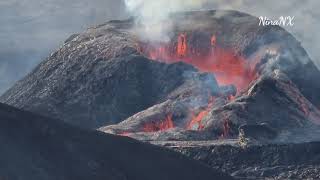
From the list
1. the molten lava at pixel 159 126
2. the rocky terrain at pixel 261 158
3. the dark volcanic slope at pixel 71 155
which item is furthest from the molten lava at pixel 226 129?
the dark volcanic slope at pixel 71 155

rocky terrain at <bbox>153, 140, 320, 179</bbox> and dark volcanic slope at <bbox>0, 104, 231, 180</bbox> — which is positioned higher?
dark volcanic slope at <bbox>0, 104, 231, 180</bbox>

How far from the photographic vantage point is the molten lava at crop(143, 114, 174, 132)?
178 m

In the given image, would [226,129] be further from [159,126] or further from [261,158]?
[261,158]

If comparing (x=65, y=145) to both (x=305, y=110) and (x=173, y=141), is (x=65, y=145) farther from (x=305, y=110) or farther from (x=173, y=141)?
(x=305, y=110)

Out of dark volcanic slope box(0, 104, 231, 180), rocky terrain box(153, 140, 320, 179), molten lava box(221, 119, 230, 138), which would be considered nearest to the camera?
dark volcanic slope box(0, 104, 231, 180)

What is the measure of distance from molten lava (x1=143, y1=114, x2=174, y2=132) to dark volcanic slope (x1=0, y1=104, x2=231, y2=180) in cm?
6982

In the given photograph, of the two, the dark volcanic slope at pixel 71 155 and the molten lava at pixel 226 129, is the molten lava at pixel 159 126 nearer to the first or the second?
the molten lava at pixel 226 129

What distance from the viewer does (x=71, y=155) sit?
93375 mm

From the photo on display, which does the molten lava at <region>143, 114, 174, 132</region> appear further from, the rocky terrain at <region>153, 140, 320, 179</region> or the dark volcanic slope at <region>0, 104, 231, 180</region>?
the dark volcanic slope at <region>0, 104, 231, 180</region>

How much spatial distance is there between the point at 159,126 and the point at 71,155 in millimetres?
85261

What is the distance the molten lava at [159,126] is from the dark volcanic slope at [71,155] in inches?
2749

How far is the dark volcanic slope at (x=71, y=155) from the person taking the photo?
8738cm

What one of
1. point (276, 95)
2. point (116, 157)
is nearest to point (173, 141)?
point (276, 95)

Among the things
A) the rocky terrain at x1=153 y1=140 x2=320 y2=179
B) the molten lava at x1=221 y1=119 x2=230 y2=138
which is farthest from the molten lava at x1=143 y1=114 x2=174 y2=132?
the rocky terrain at x1=153 y1=140 x2=320 y2=179
